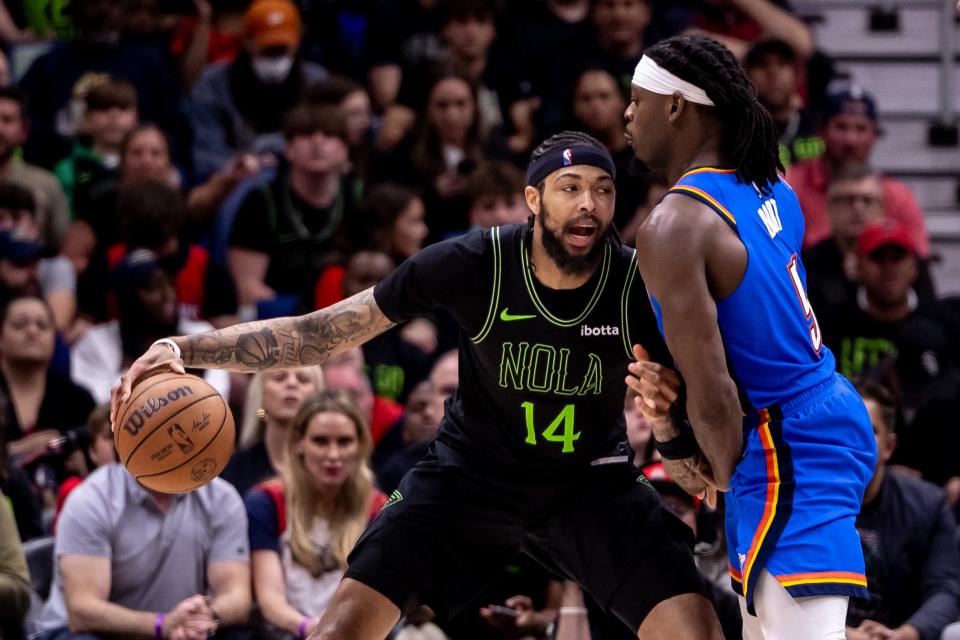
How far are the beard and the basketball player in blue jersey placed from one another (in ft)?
1.88

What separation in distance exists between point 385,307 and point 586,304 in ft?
2.23

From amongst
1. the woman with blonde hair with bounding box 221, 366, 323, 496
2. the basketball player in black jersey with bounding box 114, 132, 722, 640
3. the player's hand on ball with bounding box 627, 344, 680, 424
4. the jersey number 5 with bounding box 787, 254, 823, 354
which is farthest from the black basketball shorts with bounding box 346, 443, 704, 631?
the woman with blonde hair with bounding box 221, 366, 323, 496

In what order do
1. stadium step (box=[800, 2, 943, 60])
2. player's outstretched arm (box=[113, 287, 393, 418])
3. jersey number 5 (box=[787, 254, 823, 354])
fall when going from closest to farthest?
jersey number 5 (box=[787, 254, 823, 354]) < player's outstretched arm (box=[113, 287, 393, 418]) < stadium step (box=[800, 2, 943, 60])

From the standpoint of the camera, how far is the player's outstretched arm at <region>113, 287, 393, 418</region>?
4777 millimetres

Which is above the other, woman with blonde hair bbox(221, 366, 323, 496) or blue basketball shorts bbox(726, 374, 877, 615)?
blue basketball shorts bbox(726, 374, 877, 615)

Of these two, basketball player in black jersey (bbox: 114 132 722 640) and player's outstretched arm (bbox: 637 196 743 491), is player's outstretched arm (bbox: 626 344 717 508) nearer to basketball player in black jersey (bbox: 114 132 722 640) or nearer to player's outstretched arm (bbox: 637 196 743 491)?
player's outstretched arm (bbox: 637 196 743 491)

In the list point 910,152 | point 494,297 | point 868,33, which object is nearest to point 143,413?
point 494,297

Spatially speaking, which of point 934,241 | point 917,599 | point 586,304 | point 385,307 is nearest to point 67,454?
point 385,307

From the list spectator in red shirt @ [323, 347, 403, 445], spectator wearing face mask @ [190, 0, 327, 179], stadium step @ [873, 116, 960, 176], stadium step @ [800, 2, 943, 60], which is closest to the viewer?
spectator in red shirt @ [323, 347, 403, 445]

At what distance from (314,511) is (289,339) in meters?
1.95

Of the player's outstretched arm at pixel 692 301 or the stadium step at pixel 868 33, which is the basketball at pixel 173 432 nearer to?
the player's outstretched arm at pixel 692 301

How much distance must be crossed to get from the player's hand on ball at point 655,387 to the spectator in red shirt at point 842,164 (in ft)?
18.0

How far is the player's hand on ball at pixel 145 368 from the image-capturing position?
15.1ft

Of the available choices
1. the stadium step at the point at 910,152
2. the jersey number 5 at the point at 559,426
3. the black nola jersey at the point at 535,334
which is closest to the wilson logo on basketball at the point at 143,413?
the black nola jersey at the point at 535,334
